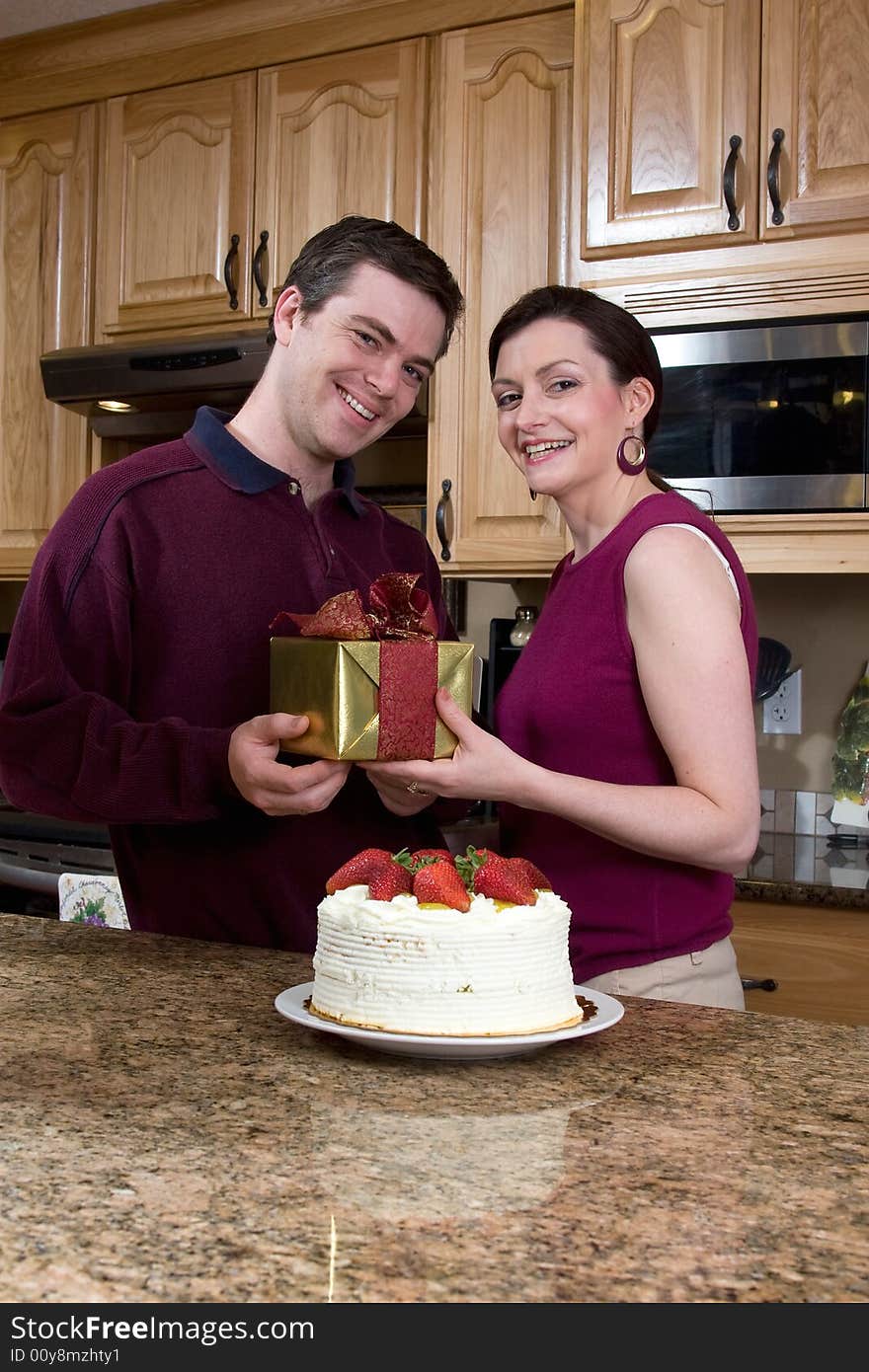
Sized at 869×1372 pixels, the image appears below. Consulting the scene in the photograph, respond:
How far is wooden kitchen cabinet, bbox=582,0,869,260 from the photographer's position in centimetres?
242

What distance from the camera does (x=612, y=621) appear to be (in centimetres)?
137

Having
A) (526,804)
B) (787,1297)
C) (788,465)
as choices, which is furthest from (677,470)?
(787,1297)

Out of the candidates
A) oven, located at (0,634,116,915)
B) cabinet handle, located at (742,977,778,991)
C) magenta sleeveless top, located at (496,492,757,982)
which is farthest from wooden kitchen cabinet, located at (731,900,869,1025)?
oven, located at (0,634,116,915)

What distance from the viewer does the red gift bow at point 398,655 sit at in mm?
1097

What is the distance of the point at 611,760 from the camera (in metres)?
1.38

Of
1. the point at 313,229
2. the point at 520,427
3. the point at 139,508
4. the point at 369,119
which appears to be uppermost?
the point at 369,119

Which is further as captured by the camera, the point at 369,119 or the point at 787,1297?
Answer: the point at 369,119

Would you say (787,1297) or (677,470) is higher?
(677,470)

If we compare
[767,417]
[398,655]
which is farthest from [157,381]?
[398,655]

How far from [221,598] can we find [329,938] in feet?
1.99

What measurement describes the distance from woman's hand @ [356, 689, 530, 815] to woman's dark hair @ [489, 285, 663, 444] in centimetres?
58

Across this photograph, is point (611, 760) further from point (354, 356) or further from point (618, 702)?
point (354, 356)

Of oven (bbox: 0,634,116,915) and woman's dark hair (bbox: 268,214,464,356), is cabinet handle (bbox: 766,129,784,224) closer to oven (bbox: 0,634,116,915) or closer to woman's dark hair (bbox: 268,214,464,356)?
woman's dark hair (bbox: 268,214,464,356)
